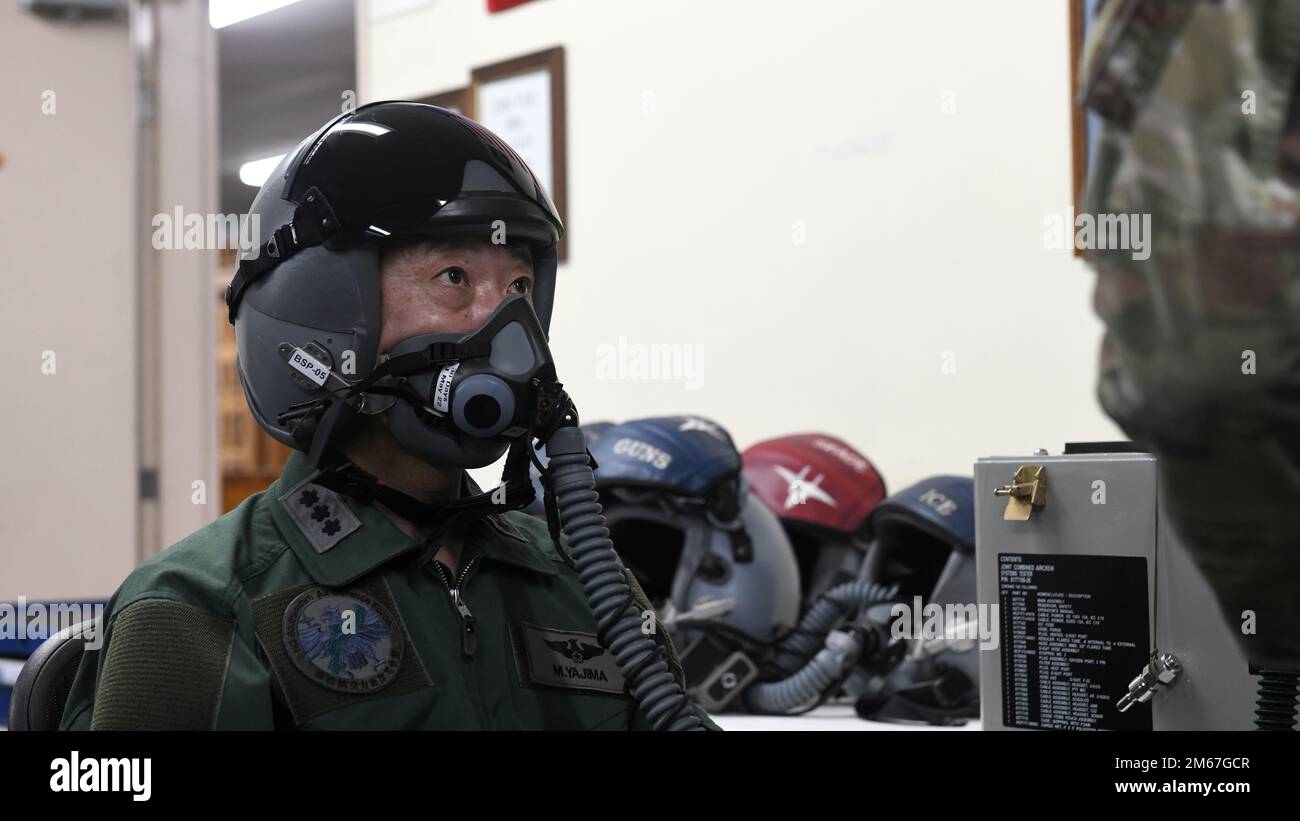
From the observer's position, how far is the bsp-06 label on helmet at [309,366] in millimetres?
1103

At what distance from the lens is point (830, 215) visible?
2670mm

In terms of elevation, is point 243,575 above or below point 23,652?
above

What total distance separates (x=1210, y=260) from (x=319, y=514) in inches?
31.3

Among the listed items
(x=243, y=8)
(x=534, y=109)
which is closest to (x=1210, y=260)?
(x=534, y=109)

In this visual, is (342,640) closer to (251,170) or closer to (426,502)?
(426,502)

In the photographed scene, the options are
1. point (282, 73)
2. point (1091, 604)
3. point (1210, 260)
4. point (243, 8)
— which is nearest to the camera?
point (1210, 260)

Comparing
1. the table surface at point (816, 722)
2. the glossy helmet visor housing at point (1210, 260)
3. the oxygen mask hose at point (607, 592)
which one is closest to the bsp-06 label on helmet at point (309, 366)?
the oxygen mask hose at point (607, 592)

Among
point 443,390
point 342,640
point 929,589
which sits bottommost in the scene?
point 929,589

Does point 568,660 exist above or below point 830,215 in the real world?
below

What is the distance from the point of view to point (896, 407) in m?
2.57
